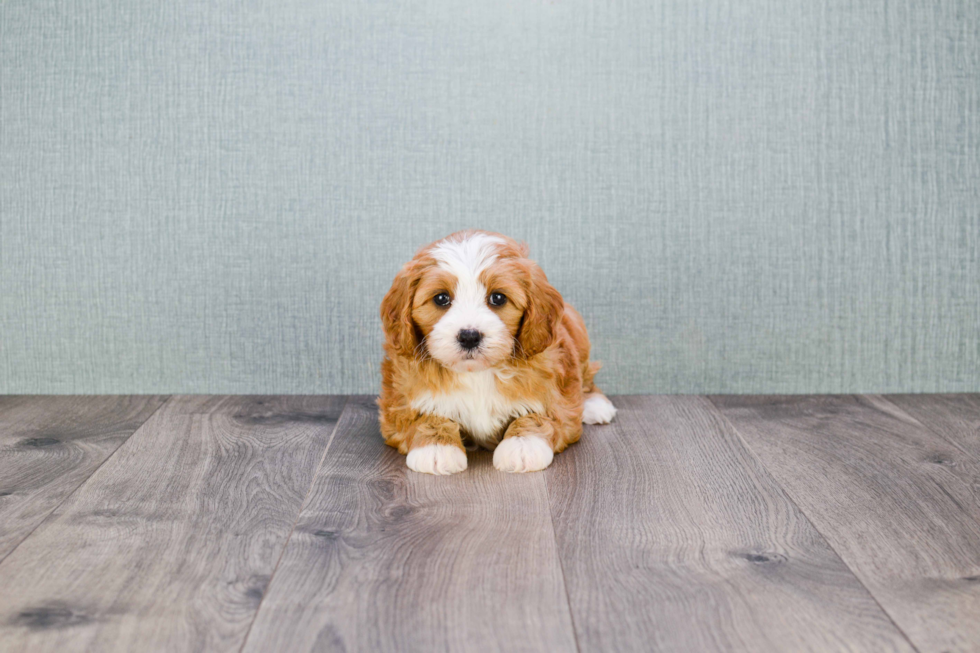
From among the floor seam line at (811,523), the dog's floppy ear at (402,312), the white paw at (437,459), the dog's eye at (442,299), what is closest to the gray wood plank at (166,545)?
the white paw at (437,459)

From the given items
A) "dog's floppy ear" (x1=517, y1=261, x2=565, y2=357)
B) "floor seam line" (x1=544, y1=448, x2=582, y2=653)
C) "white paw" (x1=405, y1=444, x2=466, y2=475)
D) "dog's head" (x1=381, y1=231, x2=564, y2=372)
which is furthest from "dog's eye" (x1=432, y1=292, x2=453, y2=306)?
"floor seam line" (x1=544, y1=448, x2=582, y2=653)

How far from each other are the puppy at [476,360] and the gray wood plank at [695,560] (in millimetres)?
117

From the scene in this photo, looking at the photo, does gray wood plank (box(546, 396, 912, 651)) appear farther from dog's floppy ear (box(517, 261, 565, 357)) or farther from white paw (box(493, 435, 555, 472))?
dog's floppy ear (box(517, 261, 565, 357))

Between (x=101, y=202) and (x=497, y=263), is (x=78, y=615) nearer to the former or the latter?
(x=497, y=263)

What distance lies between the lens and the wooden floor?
3.43 feet

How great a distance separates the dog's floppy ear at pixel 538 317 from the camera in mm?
1609

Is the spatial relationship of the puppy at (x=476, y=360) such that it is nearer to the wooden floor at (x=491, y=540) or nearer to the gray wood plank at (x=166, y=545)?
the wooden floor at (x=491, y=540)

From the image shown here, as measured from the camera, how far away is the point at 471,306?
1.57 m

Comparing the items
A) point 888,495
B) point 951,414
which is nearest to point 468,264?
point 888,495

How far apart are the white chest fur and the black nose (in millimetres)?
135

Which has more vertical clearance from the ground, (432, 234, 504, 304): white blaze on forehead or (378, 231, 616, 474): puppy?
(432, 234, 504, 304): white blaze on forehead

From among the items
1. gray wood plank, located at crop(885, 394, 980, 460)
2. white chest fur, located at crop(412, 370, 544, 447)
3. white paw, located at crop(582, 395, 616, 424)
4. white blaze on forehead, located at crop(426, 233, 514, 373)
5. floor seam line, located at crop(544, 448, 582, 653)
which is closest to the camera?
floor seam line, located at crop(544, 448, 582, 653)

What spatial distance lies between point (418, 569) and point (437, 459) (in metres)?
0.43

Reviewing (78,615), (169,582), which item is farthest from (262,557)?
(78,615)
